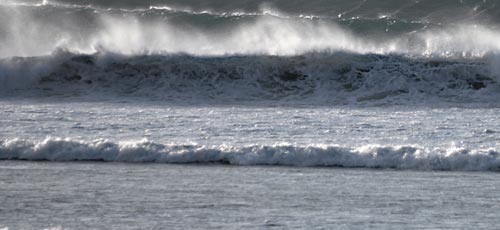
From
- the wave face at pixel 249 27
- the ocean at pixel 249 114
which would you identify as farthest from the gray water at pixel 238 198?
the wave face at pixel 249 27

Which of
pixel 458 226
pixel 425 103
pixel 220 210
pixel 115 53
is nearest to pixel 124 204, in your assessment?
pixel 220 210

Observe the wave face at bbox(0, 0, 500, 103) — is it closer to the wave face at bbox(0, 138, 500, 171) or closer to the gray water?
the wave face at bbox(0, 138, 500, 171)

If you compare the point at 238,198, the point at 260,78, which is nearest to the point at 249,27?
the point at 260,78

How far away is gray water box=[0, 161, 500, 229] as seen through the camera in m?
10.8

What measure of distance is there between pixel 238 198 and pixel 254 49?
1179cm

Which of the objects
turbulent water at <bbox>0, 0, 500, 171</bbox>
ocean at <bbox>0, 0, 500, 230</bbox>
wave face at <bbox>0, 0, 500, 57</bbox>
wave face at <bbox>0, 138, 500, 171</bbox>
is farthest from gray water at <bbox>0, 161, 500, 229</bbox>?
wave face at <bbox>0, 0, 500, 57</bbox>

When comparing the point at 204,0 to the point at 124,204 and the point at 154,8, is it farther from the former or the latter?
the point at 124,204

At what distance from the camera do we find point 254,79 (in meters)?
21.6

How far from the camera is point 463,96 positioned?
19.8 m

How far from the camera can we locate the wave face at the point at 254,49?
2086 centimetres

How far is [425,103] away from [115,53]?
23.9ft

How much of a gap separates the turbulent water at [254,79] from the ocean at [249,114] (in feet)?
0.15

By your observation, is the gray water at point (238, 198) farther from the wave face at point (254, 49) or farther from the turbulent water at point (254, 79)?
the wave face at point (254, 49)

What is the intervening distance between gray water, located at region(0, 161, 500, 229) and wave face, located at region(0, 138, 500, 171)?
1.07 feet
